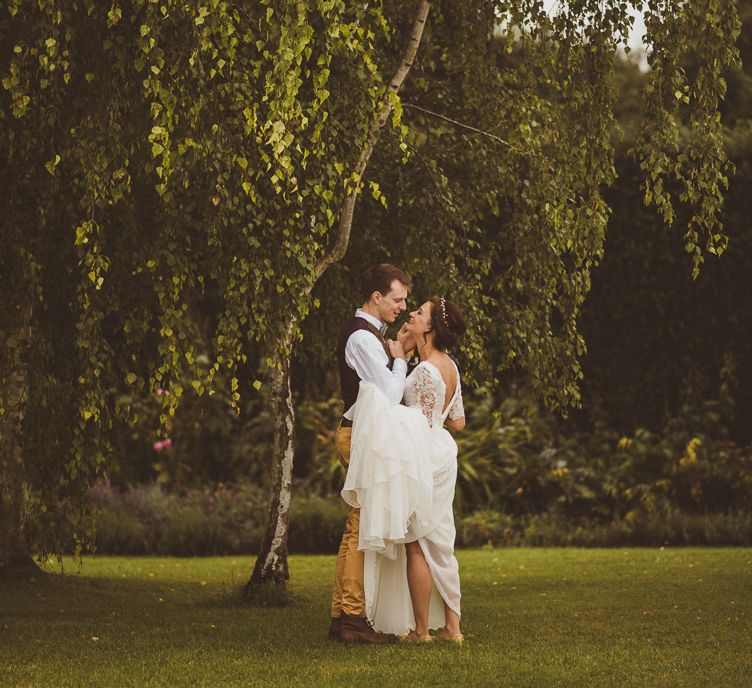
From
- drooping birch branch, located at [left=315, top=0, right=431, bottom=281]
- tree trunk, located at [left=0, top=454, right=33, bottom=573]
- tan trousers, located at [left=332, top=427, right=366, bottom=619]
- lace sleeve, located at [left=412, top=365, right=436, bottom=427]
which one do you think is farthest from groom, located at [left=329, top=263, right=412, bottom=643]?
tree trunk, located at [left=0, top=454, right=33, bottom=573]

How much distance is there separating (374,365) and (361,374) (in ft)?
0.40

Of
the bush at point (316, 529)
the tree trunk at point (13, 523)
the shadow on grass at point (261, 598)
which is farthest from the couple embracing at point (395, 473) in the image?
the bush at point (316, 529)

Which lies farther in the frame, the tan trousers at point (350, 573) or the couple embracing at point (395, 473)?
the tan trousers at point (350, 573)

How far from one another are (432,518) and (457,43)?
14.0ft

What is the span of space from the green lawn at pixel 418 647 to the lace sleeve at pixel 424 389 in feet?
4.38

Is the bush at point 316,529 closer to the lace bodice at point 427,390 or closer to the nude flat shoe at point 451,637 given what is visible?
the nude flat shoe at point 451,637

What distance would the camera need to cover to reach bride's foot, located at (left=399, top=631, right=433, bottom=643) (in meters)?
7.17

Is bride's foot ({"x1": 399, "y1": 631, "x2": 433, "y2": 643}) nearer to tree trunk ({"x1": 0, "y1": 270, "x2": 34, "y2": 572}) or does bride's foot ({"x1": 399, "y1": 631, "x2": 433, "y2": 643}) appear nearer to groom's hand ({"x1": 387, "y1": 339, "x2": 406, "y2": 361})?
groom's hand ({"x1": 387, "y1": 339, "x2": 406, "y2": 361})

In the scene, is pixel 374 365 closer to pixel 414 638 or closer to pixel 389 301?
pixel 389 301

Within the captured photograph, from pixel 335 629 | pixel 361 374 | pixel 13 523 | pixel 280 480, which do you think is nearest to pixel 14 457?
pixel 13 523

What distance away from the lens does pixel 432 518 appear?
23.5ft

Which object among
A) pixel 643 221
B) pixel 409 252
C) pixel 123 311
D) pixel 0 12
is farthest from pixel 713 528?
pixel 0 12

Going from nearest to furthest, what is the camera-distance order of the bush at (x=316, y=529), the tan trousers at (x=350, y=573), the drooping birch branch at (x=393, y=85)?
the tan trousers at (x=350, y=573) < the drooping birch branch at (x=393, y=85) < the bush at (x=316, y=529)

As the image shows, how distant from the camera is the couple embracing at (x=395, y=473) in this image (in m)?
7.00
